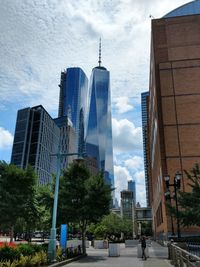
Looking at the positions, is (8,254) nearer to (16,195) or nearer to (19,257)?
(19,257)

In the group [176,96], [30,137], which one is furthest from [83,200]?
[30,137]

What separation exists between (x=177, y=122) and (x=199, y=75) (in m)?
8.26

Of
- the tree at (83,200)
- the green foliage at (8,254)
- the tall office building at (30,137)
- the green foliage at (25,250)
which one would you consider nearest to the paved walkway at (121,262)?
the green foliage at (25,250)

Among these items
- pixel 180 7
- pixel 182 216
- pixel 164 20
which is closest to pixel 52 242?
pixel 182 216

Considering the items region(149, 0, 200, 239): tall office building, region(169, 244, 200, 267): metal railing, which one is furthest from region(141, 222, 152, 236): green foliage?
region(169, 244, 200, 267): metal railing

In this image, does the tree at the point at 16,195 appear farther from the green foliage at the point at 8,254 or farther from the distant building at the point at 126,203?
the distant building at the point at 126,203

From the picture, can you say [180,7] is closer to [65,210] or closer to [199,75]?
[199,75]

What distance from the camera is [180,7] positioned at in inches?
2473

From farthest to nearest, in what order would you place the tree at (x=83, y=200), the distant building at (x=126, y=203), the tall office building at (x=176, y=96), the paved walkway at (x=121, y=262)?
the distant building at (x=126, y=203)
the tall office building at (x=176, y=96)
the tree at (x=83, y=200)
the paved walkway at (x=121, y=262)

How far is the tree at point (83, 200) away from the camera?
2511 cm

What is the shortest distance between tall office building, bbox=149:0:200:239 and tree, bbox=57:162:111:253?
51.1 ft

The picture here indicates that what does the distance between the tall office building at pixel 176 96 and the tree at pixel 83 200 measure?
15584mm

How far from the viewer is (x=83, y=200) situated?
25.5m

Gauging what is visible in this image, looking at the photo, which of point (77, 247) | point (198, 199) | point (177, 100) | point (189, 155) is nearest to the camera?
point (77, 247)
